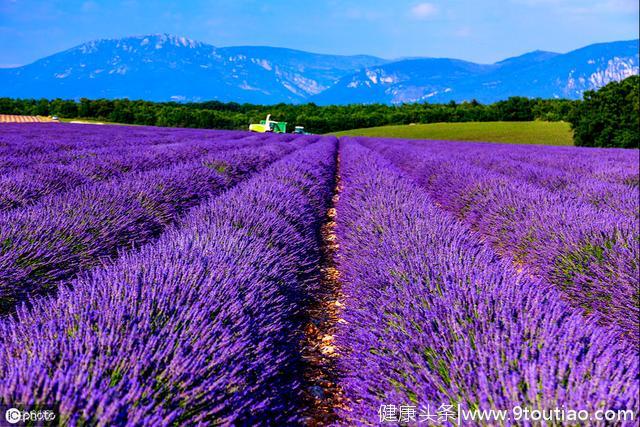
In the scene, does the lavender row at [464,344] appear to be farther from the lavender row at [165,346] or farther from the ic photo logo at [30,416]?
the ic photo logo at [30,416]

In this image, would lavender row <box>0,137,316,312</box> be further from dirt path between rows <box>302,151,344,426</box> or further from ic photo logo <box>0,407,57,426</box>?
dirt path between rows <box>302,151,344,426</box>

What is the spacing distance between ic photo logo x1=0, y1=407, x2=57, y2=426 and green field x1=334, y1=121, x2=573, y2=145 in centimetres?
3617

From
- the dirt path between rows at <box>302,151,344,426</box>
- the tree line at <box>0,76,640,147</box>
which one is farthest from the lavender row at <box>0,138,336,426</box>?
the tree line at <box>0,76,640,147</box>

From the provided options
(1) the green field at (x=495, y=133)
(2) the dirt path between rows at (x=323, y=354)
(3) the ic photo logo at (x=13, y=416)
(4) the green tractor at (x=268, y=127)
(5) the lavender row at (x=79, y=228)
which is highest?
(1) the green field at (x=495, y=133)

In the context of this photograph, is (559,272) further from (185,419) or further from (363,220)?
(185,419)

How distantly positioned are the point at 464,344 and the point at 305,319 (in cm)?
150

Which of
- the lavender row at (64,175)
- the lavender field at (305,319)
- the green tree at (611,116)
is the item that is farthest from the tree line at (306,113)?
the lavender field at (305,319)

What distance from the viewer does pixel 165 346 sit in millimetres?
1228

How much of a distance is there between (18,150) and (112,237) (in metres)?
6.07

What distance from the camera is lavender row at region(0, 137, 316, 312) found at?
222 centimetres

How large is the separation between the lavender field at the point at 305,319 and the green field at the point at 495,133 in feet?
111

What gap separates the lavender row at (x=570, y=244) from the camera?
2484 mm

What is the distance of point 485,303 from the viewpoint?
152 centimetres

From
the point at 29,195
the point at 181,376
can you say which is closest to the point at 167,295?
the point at 181,376
